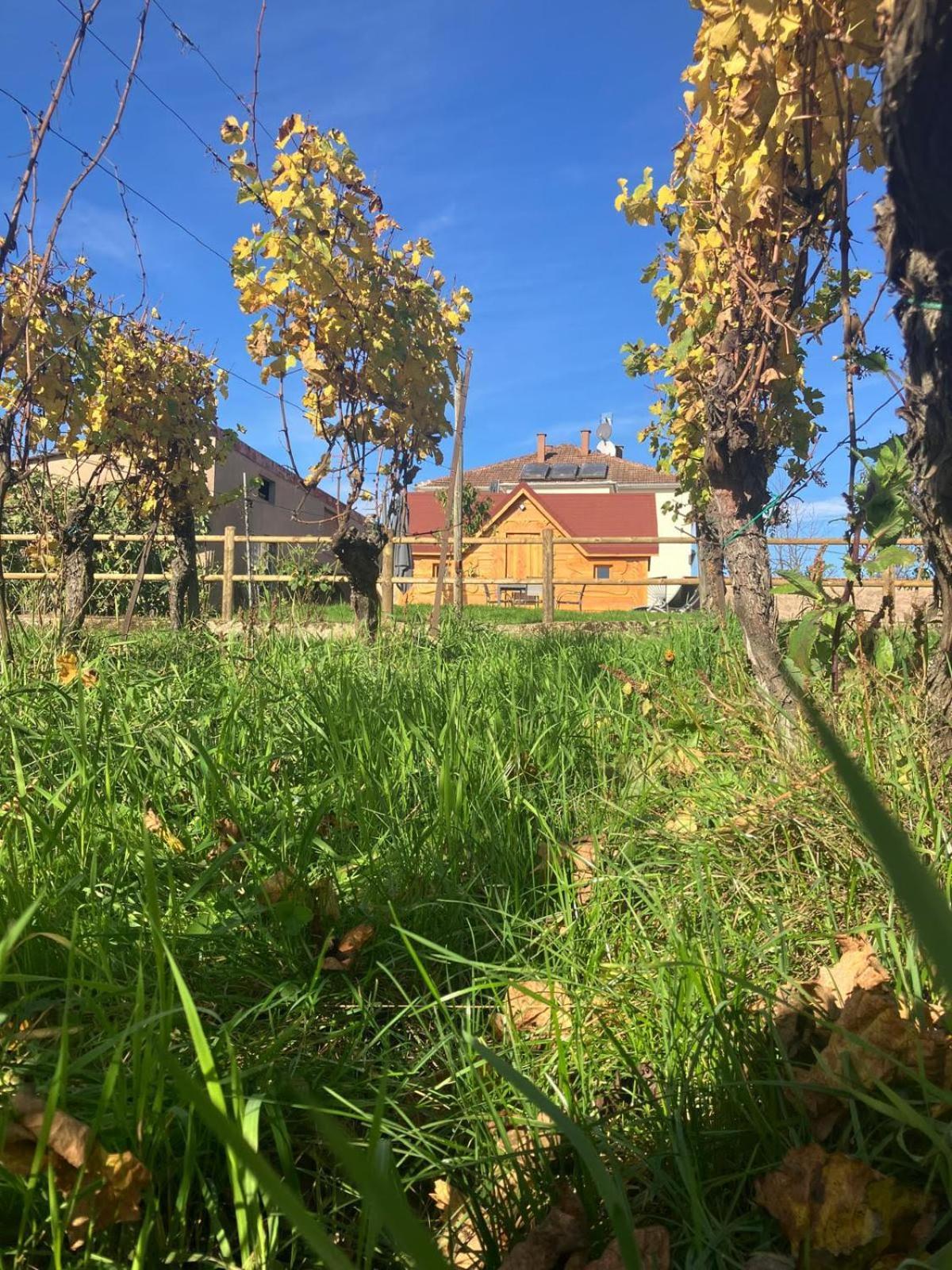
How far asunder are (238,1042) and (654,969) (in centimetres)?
70

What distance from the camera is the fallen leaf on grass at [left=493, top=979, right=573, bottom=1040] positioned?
4.82 feet

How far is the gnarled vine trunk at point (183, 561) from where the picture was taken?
10312 mm

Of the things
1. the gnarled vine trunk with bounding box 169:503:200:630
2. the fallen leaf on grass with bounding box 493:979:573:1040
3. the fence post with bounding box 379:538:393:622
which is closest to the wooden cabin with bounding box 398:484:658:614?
the gnarled vine trunk with bounding box 169:503:200:630

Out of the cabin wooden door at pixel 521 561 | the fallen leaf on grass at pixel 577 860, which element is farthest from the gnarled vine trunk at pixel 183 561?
the cabin wooden door at pixel 521 561

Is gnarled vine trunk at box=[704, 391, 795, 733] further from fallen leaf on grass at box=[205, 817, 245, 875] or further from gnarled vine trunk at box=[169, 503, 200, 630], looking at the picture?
gnarled vine trunk at box=[169, 503, 200, 630]

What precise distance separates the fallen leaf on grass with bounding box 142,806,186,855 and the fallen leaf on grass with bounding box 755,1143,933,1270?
4.60 ft

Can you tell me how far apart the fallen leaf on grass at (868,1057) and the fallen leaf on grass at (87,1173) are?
0.86m

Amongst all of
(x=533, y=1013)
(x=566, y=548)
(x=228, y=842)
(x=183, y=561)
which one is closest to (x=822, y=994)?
(x=533, y=1013)

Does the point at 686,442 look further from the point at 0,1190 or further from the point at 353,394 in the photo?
→ the point at 0,1190

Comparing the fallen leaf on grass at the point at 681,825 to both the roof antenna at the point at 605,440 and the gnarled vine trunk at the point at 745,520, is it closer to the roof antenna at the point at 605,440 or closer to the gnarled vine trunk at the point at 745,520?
the gnarled vine trunk at the point at 745,520

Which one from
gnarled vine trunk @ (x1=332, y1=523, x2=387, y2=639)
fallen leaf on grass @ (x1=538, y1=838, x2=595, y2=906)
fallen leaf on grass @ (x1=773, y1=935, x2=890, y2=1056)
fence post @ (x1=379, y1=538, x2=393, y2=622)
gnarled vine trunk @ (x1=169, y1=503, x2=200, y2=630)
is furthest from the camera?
gnarled vine trunk @ (x1=169, y1=503, x2=200, y2=630)

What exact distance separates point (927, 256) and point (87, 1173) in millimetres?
2066

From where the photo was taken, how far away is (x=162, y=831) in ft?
6.70

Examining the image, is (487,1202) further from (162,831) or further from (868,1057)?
(162,831)
